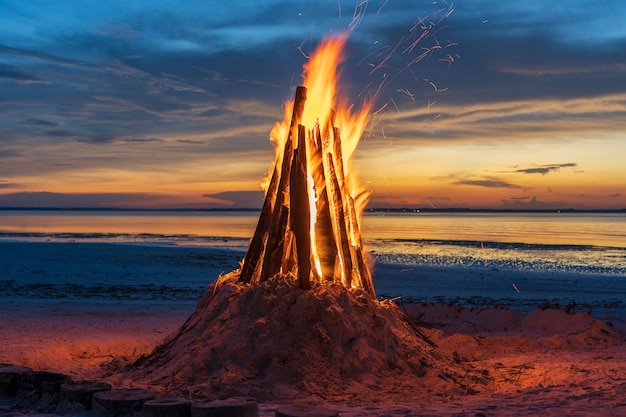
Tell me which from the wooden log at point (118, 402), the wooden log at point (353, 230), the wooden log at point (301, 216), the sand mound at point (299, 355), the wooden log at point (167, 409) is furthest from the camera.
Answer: the wooden log at point (353, 230)

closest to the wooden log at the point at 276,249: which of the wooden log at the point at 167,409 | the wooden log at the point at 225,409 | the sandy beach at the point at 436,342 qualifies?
the sandy beach at the point at 436,342

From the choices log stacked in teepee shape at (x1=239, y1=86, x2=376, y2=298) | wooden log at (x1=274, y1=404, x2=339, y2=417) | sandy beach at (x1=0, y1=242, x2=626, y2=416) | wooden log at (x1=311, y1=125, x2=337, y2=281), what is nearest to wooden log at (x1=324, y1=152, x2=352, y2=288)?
log stacked in teepee shape at (x1=239, y1=86, x2=376, y2=298)

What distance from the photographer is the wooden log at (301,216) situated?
774 centimetres

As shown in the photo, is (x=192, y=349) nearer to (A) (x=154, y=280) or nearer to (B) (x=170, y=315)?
(B) (x=170, y=315)

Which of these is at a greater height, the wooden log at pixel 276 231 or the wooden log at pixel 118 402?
the wooden log at pixel 276 231

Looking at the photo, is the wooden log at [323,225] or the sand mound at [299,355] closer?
the sand mound at [299,355]

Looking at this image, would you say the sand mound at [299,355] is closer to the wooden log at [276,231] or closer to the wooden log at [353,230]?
the wooden log at [276,231]

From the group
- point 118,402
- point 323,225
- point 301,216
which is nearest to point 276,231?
point 301,216

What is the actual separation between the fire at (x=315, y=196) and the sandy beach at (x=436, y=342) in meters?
1.66

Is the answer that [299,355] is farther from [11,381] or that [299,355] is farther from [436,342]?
[436,342]

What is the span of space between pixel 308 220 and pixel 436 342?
338cm

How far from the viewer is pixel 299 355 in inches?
281

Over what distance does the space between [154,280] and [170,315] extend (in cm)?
681

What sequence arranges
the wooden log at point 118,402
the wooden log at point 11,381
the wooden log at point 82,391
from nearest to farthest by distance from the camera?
1. the wooden log at point 118,402
2. the wooden log at point 82,391
3. the wooden log at point 11,381
